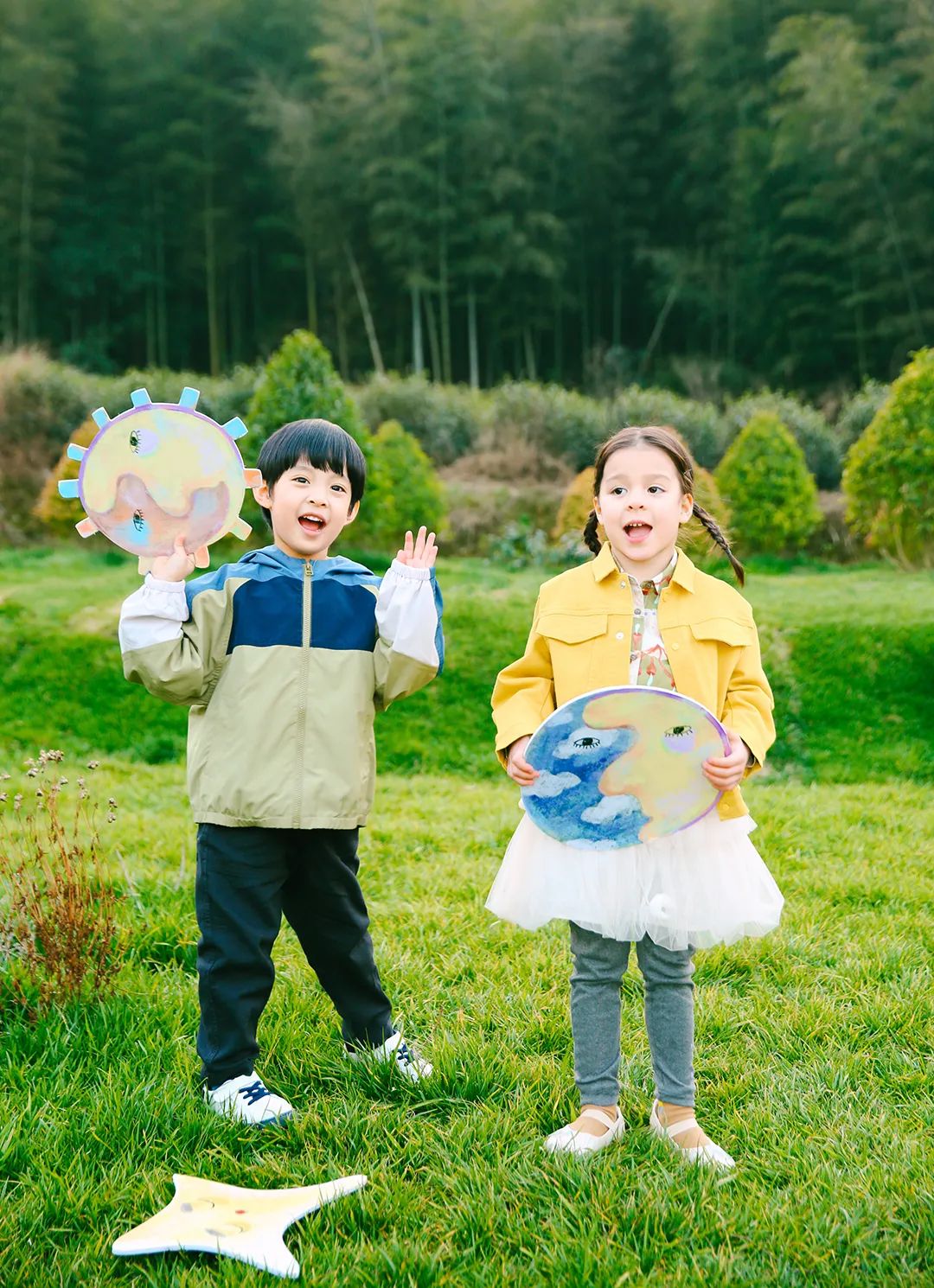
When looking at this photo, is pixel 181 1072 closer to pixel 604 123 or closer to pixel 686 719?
pixel 686 719

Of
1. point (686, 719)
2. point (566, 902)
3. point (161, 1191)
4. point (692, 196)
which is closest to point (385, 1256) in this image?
point (161, 1191)

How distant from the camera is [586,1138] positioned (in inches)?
73.9

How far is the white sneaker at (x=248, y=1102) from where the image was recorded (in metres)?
1.98

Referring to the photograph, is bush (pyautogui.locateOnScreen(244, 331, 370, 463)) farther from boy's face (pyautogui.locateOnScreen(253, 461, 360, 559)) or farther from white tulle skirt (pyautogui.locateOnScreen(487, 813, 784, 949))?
white tulle skirt (pyautogui.locateOnScreen(487, 813, 784, 949))

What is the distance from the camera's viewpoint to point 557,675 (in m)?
1.97

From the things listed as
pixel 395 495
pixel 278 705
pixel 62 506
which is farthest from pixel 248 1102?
pixel 62 506

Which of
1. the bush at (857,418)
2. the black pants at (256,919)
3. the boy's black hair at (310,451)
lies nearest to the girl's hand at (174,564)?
the boy's black hair at (310,451)

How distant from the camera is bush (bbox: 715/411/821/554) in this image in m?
9.61

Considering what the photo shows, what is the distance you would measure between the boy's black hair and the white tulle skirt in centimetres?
84

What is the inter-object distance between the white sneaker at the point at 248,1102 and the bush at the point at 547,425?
11834 mm

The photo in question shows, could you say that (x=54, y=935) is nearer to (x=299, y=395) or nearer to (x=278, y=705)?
(x=278, y=705)

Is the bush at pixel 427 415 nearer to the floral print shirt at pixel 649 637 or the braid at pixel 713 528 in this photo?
the braid at pixel 713 528

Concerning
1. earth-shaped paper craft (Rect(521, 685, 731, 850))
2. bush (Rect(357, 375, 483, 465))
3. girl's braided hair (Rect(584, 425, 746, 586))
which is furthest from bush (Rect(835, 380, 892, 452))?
earth-shaped paper craft (Rect(521, 685, 731, 850))

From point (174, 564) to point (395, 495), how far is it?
24.6ft
